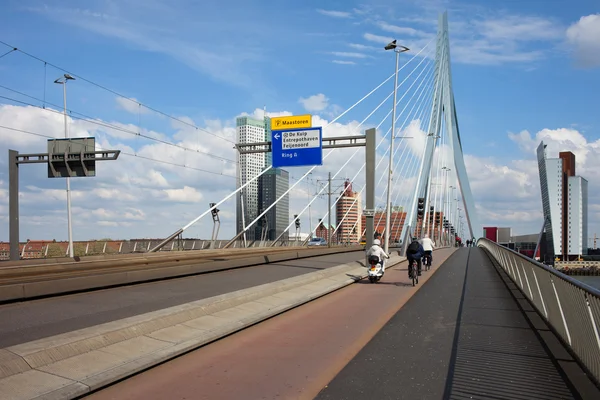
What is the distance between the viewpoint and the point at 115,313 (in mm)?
9398

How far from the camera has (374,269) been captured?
681 inches

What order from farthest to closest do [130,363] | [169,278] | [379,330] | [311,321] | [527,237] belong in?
[527,237] → [169,278] → [311,321] → [379,330] → [130,363]

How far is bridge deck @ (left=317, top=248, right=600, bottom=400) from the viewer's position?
5496 mm

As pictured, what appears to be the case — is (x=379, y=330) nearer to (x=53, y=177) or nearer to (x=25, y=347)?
(x=25, y=347)

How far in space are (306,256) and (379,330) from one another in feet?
67.1

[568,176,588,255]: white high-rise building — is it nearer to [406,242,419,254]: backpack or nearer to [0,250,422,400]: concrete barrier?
[406,242,419,254]: backpack

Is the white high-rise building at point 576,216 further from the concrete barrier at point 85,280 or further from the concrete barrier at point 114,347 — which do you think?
the concrete barrier at point 114,347

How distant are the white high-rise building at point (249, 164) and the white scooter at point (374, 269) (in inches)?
582

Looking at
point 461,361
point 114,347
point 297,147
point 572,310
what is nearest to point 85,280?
point 114,347

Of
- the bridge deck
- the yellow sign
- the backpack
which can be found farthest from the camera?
the yellow sign

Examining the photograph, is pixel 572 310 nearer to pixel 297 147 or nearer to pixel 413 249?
pixel 413 249

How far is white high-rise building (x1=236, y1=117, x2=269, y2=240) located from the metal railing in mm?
22213

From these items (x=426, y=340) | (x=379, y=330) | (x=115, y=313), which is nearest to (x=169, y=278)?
(x=115, y=313)

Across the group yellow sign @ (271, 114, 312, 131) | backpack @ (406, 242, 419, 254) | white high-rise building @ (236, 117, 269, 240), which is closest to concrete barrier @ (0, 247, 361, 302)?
backpack @ (406, 242, 419, 254)
